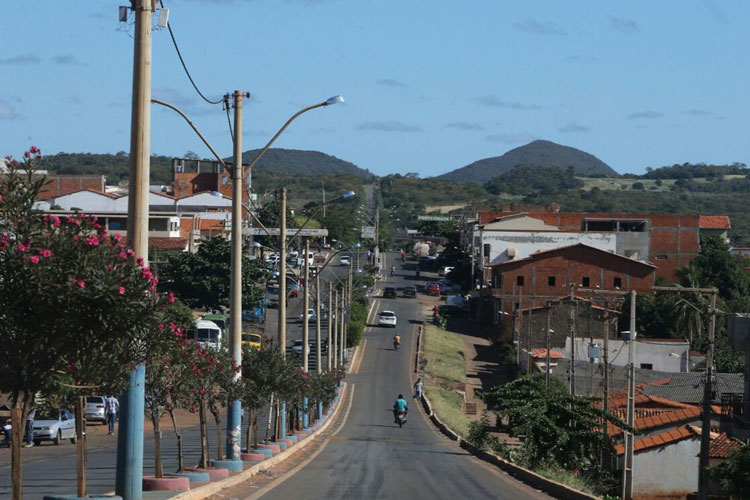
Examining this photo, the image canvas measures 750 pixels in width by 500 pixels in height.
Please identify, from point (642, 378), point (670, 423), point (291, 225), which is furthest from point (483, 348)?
point (670, 423)

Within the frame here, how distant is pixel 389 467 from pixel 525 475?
11.3ft

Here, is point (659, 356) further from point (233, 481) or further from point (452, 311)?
point (233, 481)

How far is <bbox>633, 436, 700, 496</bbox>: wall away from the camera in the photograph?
41.5 meters

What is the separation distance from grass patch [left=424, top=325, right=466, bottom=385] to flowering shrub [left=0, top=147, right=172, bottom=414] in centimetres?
6848

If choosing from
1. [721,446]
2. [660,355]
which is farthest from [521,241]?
[721,446]

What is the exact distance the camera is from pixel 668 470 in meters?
41.8

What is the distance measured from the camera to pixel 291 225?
417 ft

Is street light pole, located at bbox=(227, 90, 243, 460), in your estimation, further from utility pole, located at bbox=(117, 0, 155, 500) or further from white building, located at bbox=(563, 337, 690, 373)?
white building, located at bbox=(563, 337, 690, 373)

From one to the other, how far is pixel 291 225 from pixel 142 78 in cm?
11384

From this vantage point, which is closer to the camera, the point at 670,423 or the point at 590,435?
the point at 590,435

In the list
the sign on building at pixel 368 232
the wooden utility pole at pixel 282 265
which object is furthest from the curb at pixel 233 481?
the sign on building at pixel 368 232

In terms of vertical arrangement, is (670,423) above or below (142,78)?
below

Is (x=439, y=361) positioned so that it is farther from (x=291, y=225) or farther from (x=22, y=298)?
(x=22, y=298)

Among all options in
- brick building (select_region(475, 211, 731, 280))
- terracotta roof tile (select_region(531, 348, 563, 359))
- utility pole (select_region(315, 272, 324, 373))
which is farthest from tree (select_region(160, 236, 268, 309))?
brick building (select_region(475, 211, 731, 280))
